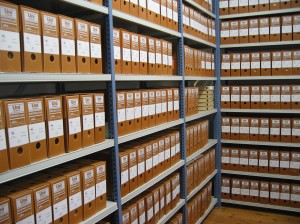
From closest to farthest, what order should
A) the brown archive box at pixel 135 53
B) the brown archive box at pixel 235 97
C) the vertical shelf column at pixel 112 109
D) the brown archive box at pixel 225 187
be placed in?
the vertical shelf column at pixel 112 109 < the brown archive box at pixel 135 53 < the brown archive box at pixel 235 97 < the brown archive box at pixel 225 187

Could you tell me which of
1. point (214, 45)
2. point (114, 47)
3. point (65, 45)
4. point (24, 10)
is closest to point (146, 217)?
point (114, 47)

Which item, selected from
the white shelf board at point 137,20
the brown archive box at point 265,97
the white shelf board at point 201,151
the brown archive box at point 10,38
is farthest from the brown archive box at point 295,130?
the brown archive box at point 10,38

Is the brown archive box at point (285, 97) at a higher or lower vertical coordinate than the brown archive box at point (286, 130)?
higher

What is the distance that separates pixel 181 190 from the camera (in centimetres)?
276

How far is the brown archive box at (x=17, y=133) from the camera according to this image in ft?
3.84

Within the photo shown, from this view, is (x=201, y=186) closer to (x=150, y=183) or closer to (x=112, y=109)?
(x=150, y=183)

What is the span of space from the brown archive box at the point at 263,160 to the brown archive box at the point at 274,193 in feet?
0.56

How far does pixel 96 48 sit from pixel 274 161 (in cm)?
255

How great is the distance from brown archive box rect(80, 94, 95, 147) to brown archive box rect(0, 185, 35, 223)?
39cm

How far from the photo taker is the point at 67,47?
144 cm

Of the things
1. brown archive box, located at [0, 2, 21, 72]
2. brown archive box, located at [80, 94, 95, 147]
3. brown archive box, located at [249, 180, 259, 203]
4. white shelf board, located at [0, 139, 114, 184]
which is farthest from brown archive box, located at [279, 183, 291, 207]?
brown archive box, located at [0, 2, 21, 72]

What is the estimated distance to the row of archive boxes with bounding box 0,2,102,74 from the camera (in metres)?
1.17

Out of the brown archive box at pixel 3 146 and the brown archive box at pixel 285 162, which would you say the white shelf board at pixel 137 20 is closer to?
the brown archive box at pixel 3 146

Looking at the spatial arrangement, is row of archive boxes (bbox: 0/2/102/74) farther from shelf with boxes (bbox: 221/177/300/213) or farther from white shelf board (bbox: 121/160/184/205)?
shelf with boxes (bbox: 221/177/300/213)
